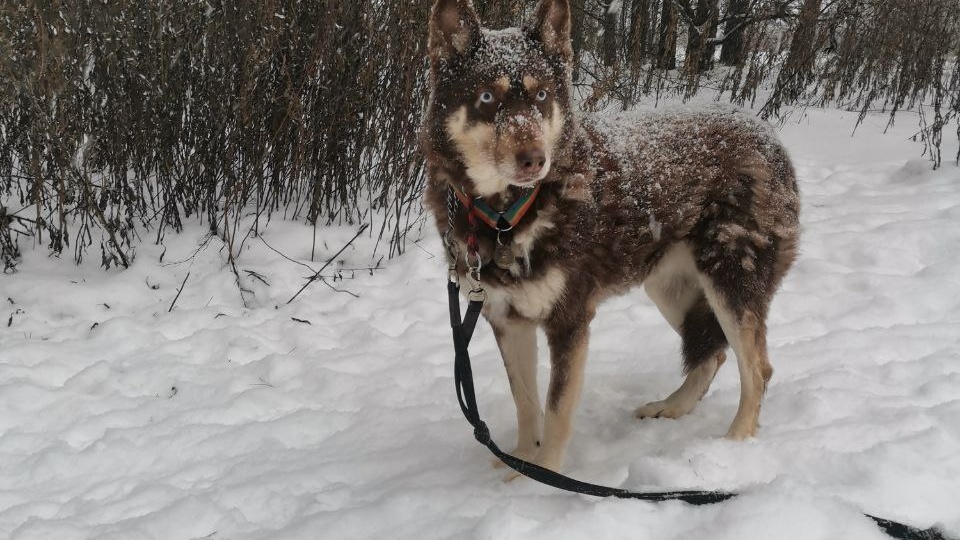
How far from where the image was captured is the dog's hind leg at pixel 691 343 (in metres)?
2.92

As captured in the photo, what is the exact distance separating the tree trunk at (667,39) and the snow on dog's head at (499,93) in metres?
5.59

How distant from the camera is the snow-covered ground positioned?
2084mm

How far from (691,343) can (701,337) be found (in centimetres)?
6

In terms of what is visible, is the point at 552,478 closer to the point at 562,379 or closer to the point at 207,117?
the point at 562,379

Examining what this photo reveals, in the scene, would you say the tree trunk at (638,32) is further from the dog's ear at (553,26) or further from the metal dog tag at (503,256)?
the metal dog tag at (503,256)

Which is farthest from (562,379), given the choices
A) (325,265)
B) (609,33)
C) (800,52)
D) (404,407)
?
(609,33)

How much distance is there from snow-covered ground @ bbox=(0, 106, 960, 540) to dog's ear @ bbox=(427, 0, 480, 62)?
154cm

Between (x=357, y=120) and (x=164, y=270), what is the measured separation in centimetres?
177

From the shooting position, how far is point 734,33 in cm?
1031

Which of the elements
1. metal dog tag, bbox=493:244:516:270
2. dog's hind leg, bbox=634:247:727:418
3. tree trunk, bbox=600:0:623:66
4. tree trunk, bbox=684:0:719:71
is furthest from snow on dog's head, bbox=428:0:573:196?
tree trunk, bbox=600:0:623:66

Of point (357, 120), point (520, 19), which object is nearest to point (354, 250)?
point (357, 120)

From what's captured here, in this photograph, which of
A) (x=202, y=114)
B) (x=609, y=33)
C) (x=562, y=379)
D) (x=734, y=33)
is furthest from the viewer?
(x=734, y=33)

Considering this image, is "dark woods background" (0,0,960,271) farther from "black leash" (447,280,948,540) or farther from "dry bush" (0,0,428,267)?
"black leash" (447,280,948,540)

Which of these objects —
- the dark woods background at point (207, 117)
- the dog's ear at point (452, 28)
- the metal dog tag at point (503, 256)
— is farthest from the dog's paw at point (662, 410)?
the dark woods background at point (207, 117)
